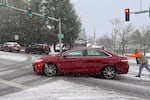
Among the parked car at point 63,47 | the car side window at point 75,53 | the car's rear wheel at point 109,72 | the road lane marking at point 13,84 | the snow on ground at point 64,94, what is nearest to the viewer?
the snow on ground at point 64,94

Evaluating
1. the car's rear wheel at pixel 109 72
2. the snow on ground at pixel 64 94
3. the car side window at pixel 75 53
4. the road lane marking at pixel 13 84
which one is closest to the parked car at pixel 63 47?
the car side window at pixel 75 53

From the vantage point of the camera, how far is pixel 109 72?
17219mm

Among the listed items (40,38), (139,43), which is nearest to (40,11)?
(40,38)

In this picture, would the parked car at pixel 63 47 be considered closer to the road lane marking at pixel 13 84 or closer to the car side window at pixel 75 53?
the car side window at pixel 75 53

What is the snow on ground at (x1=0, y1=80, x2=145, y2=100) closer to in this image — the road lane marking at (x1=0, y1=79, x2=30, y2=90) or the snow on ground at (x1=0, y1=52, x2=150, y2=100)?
the snow on ground at (x1=0, y1=52, x2=150, y2=100)

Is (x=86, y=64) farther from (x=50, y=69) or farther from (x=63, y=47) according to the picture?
(x=63, y=47)

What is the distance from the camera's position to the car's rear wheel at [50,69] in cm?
1725

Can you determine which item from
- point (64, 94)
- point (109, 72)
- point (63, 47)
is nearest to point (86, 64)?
point (109, 72)

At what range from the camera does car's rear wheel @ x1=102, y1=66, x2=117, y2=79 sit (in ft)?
56.3

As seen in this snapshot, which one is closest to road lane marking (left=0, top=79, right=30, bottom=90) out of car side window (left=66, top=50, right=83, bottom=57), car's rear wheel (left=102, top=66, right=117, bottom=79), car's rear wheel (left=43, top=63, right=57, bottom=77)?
car's rear wheel (left=43, top=63, right=57, bottom=77)

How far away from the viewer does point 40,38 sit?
59406mm

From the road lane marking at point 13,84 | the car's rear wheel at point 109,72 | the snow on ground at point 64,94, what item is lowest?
the snow on ground at point 64,94

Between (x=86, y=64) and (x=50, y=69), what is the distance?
173 centimetres

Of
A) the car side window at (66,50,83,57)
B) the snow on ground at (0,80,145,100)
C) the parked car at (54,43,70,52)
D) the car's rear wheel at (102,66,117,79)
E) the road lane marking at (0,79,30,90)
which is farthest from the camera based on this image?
the parked car at (54,43,70,52)
